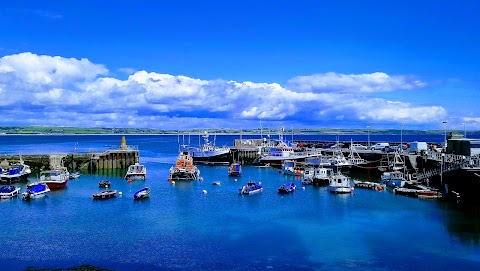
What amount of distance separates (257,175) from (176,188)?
21.4 meters

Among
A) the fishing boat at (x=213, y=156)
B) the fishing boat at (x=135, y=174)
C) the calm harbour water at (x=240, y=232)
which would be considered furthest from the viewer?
the fishing boat at (x=213, y=156)

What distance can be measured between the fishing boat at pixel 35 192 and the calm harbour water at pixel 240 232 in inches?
45.4

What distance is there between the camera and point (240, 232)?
125ft

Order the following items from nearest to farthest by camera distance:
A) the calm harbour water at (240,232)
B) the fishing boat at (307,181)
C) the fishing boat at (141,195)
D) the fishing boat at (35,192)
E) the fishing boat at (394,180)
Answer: the calm harbour water at (240,232)
the fishing boat at (35,192)
the fishing boat at (141,195)
the fishing boat at (394,180)
the fishing boat at (307,181)

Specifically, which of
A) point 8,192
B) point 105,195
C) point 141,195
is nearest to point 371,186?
point 141,195

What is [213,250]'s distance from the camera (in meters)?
32.8

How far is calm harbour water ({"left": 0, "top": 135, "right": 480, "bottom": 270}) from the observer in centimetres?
3027

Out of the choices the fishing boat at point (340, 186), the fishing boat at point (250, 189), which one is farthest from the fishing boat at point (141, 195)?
the fishing boat at point (340, 186)

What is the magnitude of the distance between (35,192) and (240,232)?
2776 centimetres

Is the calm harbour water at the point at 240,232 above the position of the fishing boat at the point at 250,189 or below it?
below

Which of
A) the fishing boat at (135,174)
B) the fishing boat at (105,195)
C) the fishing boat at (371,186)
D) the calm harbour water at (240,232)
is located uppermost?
the fishing boat at (135,174)

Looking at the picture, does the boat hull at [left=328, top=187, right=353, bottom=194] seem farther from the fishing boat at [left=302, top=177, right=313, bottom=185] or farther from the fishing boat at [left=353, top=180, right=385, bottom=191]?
the fishing boat at [left=302, top=177, right=313, bottom=185]

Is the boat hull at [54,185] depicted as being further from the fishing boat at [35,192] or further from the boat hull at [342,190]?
the boat hull at [342,190]

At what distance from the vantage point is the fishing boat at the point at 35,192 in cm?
5338
